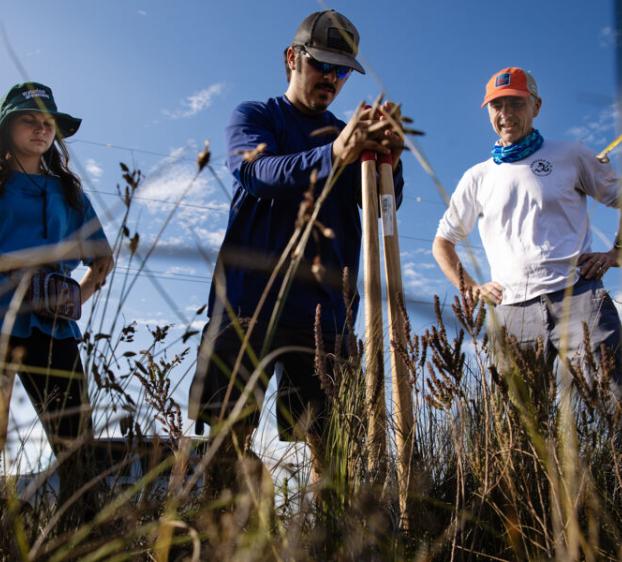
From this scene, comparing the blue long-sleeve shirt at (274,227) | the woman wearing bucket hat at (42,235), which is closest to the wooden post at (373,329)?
the blue long-sleeve shirt at (274,227)

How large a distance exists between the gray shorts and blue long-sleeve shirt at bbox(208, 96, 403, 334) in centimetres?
84

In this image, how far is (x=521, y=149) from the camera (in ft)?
11.1

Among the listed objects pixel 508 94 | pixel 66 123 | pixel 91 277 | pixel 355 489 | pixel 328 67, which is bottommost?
pixel 355 489

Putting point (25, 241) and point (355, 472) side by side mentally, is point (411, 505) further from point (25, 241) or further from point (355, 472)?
point (25, 241)

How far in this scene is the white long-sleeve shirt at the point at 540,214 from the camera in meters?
3.14

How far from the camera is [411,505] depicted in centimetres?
168

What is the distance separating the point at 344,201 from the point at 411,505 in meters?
1.25

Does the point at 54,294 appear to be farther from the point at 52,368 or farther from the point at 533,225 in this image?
the point at 533,225

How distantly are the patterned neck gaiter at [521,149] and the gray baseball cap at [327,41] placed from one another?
1.09 m

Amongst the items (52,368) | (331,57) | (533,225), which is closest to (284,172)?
(331,57)

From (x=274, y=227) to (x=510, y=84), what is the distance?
1567 mm

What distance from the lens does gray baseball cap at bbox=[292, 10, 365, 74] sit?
2.54m

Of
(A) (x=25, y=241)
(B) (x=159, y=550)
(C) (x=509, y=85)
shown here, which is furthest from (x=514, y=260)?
(B) (x=159, y=550)

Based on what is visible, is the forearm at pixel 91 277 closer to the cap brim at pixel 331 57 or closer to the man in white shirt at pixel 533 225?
the cap brim at pixel 331 57
